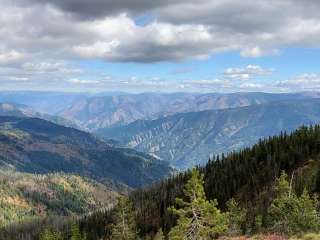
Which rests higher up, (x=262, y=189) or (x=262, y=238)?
(x=262, y=238)

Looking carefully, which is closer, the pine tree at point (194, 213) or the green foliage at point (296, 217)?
the pine tree at point (194, 213)

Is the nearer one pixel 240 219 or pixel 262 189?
pixel 240 219

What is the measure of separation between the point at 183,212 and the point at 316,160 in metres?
161

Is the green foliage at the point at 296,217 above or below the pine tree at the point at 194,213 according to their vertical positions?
below

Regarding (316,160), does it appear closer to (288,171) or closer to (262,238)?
(288,171)

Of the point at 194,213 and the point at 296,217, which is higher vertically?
the point at 194,213

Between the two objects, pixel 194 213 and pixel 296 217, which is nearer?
pixel 194 213

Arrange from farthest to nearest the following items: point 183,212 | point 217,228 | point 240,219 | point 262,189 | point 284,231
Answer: point 262,189 < point 240,219 < point 284,231 < point 217,228 < point 183,212

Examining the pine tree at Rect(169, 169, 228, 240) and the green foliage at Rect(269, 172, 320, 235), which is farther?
the green foliage at Rect(269, 172, 320, 235)

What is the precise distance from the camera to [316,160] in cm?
19512

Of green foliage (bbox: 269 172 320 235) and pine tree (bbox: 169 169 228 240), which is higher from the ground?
pine tree (bbox: 169 169 228 240)

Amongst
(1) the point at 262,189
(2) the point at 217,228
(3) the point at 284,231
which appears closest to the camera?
(2) the point at 217,228

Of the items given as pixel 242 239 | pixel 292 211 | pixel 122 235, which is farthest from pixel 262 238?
pixel 122 235

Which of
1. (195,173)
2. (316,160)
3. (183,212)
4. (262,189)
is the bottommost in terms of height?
(262,189)
